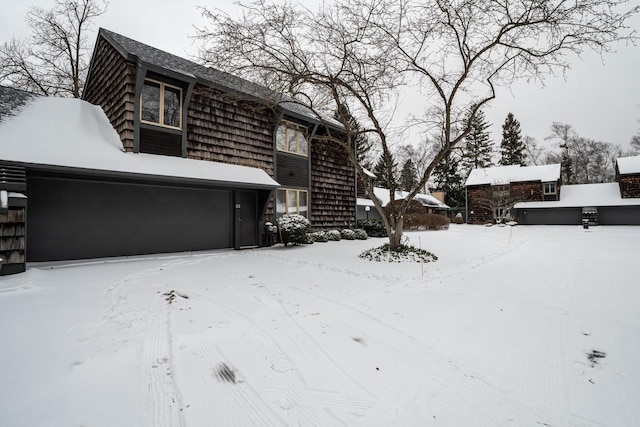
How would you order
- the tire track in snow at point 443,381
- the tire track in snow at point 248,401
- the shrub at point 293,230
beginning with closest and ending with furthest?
the tire track in snow at point 248,401 → the tire track in snow at point 443,381 → the shrub at point 293,230

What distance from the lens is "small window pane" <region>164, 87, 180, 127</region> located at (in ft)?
29.9

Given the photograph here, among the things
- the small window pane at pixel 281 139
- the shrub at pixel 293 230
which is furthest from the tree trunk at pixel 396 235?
the small window pane at pixel 281 139

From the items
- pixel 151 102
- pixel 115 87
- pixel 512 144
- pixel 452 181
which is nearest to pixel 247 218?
pixel 151 102

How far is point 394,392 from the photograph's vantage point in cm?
215

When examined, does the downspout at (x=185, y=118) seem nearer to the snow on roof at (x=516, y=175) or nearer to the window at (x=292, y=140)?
the window at (x=292, y=140)

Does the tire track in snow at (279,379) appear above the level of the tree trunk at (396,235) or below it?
below

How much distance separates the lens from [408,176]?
41.2 metres

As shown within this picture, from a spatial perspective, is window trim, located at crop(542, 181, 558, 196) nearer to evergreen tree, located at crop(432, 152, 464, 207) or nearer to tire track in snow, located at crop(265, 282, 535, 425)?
evergreen tree, located at crop(432, 152, 464, 207)

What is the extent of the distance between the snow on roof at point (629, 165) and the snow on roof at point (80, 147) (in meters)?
32.9

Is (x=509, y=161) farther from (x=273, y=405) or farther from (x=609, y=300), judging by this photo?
(x=273, y=405)

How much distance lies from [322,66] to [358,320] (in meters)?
6.98

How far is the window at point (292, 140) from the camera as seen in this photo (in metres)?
12.4

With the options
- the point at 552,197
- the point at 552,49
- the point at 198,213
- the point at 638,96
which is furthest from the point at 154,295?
the point at 552,197

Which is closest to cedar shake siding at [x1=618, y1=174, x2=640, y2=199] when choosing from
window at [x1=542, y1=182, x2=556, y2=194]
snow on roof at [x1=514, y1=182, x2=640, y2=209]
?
snow on roof at [x1=514, y1=182, x2=640, y2=209]
